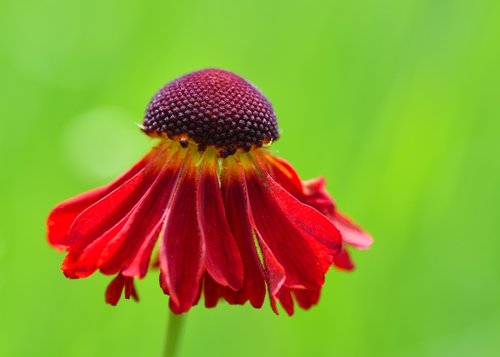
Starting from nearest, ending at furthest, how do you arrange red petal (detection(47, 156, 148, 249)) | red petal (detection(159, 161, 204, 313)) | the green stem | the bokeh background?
red petal (detection(159, 161, 204, 313)), the green stem, red petal (detection(47, 156, 148, 249)), the bokeh background

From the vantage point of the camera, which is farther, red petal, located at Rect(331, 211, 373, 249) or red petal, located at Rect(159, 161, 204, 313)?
red petal, located at Rect(331, 211, 373, 249)

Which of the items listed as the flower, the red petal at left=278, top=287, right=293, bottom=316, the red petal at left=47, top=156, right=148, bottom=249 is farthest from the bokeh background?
the red petal at left=278, top=287, right=293, bottom=316

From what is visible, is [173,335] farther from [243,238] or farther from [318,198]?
[318,198]

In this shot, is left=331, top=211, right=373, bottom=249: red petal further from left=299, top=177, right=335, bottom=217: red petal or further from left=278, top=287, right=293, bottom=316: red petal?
left=278, top=287, right=293, bottom=316: red petal

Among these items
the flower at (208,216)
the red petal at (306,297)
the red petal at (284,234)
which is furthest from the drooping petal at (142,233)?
the red petal at (306,297)

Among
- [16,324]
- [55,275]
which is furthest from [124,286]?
[55,275]

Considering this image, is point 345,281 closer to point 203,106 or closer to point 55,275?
point 55,275
